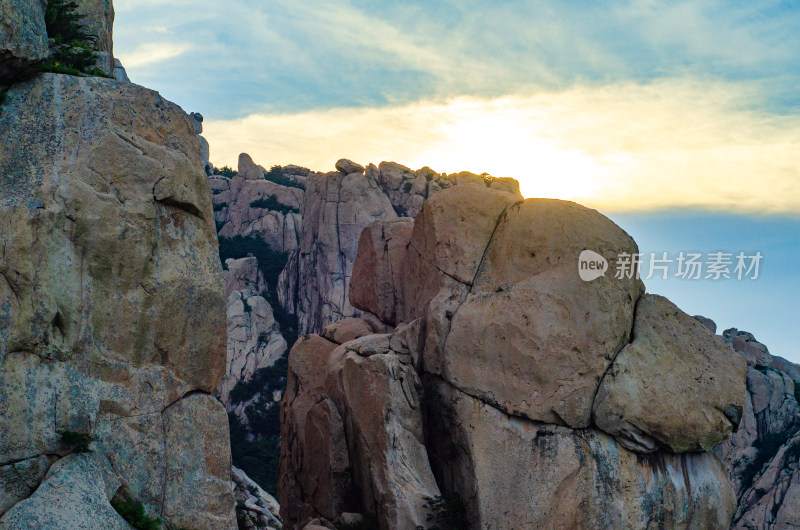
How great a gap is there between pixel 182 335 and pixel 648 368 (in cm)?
1588

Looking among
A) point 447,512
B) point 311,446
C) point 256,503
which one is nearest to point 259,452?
point 256,503

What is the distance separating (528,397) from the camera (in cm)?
2945

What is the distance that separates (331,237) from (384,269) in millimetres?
47200

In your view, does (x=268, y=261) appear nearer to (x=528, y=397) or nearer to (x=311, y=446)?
(x=311, y=446)

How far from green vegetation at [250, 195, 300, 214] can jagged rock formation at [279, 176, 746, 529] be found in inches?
2945

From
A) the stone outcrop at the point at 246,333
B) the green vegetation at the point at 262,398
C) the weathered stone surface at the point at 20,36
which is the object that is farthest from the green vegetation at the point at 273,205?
the weathered stone surface at the point at 20,36

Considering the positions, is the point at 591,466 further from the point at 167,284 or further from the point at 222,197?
the point at 222,197

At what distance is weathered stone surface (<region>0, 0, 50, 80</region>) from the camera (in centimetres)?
2088

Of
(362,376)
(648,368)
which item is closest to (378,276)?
(362,376)

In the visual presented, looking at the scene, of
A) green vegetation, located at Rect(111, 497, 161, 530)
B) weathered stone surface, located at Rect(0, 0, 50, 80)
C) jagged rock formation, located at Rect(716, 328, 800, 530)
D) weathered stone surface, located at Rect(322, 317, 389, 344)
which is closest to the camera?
green vegetation, located at Rect(111, 497, 161, 530)

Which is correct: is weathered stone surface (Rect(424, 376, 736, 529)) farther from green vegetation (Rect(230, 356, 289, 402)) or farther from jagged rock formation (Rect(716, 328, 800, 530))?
green vegetation (Rect(230, 356, 289, 402))

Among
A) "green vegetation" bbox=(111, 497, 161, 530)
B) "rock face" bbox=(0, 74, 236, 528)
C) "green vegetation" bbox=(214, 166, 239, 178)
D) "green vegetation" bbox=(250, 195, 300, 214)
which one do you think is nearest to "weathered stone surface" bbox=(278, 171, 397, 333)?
"green vegetation" bbox=(250, 195, 300, 214)

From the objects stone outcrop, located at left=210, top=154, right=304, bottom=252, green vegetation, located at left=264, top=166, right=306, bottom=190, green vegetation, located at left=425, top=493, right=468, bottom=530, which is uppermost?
green vegetation, located at left=264, top=166, right=306, bottom=190

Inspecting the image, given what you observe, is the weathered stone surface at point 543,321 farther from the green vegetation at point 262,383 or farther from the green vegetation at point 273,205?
the green vegetation at point 273,205
